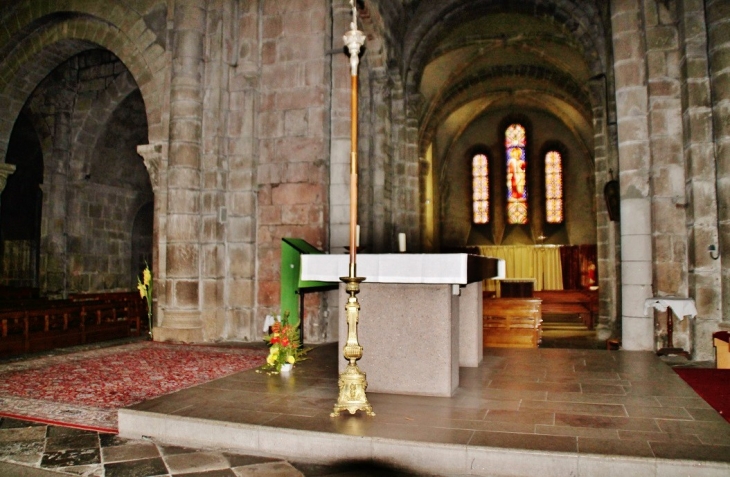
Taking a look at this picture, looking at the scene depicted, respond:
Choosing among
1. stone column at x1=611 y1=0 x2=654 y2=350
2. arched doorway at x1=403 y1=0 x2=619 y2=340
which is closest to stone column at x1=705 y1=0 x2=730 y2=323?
stone column at x1=611 y1=0 x2=654 y2=350

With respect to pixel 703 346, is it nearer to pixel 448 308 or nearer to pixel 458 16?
pixel 448 308

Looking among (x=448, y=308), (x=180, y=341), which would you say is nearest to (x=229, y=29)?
(x=180, y=341)

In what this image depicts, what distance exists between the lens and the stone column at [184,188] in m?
8.38

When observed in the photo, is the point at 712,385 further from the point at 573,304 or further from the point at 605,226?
the point at 573,304

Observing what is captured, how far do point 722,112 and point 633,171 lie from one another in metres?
1.29

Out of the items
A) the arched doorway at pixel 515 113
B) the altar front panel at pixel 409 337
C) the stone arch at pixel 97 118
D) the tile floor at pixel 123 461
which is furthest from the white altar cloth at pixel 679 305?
the stone arch at pixel 97 118

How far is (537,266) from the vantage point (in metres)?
21.3

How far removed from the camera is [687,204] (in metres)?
7.45

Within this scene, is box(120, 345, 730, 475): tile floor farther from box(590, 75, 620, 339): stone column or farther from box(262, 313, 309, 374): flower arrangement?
box(590, 75, 620, 339): stone column

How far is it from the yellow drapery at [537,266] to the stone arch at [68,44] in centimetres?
1469

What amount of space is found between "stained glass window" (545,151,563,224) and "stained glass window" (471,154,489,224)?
2.42m

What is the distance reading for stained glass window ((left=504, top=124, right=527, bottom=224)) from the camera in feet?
75.0

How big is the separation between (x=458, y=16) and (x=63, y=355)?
444 inches

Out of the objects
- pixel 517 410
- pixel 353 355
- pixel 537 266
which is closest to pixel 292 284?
pixel 353 355
